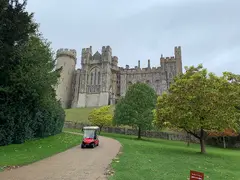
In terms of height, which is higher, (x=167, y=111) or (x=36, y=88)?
(x=36, y=88)

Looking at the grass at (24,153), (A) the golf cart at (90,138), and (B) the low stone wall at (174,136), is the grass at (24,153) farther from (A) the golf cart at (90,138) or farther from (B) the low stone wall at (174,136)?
(B) the low stone wall at (174,136)

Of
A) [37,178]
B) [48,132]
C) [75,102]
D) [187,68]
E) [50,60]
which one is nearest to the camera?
[37,178]

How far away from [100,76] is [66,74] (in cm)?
1298

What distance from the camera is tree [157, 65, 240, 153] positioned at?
17.0 metres

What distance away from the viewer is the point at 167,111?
715 inches

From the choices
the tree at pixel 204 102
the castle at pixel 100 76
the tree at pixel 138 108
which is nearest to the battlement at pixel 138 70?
the castle at pixel 100 76

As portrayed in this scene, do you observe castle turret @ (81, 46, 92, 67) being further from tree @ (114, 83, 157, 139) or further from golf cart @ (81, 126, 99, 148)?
golf cart @ (81, 126, 99, 148)

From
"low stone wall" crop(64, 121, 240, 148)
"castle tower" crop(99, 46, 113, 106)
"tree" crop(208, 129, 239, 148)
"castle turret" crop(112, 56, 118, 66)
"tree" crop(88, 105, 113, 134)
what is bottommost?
"low stone wall" crop(64, 121, 240, 148)

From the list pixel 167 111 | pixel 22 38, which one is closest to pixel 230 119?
pixel 167 111

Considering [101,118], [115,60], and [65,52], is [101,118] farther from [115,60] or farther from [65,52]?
[115,60]

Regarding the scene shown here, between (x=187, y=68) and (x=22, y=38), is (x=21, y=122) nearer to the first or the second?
(x=22, y=38)

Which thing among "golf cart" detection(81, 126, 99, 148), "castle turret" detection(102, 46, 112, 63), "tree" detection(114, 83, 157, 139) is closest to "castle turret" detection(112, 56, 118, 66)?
"castle turret" detection(102, 46, 112, 63)

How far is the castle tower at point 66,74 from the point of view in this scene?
270 ft

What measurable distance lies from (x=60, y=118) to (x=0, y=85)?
15.0 m
